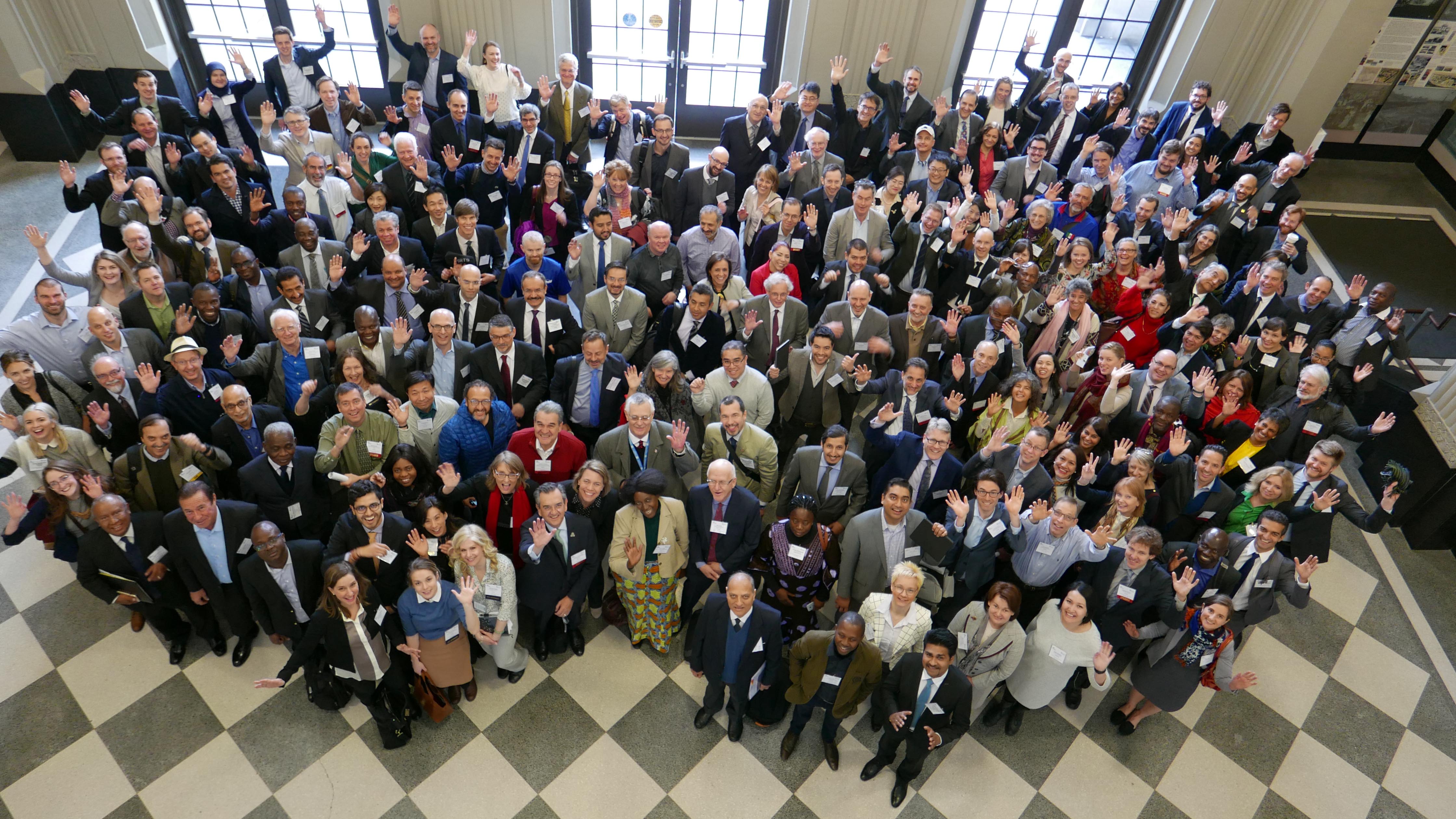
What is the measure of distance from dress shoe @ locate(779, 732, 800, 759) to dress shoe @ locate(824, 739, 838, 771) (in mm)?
187

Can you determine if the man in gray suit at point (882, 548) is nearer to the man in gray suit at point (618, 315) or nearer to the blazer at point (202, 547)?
the man in gray suit at point (618, 315)

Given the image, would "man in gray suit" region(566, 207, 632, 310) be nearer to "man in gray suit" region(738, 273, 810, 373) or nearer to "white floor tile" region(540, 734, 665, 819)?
"man in gray suit" region(738, 273, 810, 373)

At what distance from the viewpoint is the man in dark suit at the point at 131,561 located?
4.70 meters

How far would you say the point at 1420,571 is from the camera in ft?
22.2

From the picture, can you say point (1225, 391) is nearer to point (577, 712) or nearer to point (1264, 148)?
point (1264, 148)

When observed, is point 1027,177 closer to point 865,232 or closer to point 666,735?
point 865,232

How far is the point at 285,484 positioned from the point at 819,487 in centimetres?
340

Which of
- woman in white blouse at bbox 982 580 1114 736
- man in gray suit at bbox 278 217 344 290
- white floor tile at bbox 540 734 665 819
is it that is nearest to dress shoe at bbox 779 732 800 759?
white floor tile at bbox 540 734 665 819

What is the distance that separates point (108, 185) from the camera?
23.0 ft

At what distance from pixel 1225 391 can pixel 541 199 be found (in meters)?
5.92

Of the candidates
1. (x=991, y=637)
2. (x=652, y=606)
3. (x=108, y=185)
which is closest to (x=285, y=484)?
(x=652, y=606)

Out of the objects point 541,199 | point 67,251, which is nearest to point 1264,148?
point 541,199

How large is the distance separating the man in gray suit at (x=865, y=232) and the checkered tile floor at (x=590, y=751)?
13.3 feet

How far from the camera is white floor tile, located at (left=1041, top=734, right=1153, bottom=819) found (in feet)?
16.5
